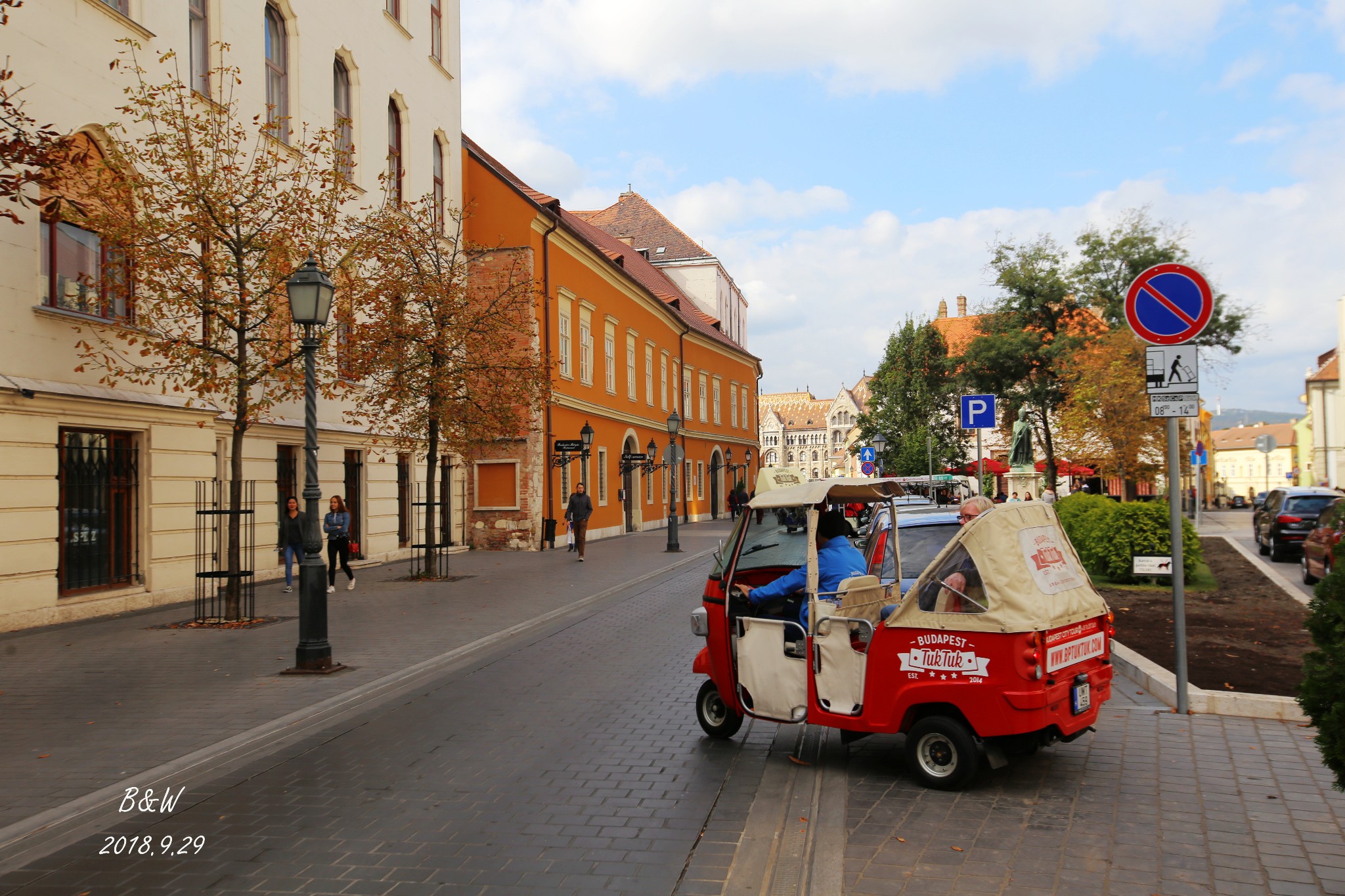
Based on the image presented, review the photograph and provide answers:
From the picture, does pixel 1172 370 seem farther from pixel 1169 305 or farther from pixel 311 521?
pixel 311 521

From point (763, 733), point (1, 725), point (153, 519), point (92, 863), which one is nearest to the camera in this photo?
point (92, 863)

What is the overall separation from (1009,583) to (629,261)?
47765 millimetres

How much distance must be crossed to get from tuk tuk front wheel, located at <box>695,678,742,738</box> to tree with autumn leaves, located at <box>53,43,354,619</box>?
29.6ft

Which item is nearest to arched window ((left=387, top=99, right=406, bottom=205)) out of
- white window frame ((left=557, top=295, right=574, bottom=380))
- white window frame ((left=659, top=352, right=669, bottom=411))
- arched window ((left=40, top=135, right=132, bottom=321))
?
white window frame ((left=557, top=295, right=574, bottom=380))

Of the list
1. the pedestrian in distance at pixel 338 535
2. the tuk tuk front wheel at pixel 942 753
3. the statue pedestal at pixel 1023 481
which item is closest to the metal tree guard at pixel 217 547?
the pedestrian in distance at pixel 338 535

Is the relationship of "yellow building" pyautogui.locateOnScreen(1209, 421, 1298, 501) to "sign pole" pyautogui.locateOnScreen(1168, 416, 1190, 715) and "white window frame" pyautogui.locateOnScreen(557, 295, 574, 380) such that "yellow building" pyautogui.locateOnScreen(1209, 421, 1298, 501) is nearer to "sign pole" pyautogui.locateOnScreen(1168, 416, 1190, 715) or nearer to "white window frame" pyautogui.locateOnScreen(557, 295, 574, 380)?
"white window frame" pyautogui.locateOnScreen(557, 295, 574, 380)

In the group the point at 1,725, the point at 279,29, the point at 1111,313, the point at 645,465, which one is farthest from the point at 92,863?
the point at 1111,313

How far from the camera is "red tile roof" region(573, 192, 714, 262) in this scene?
62406 millimetres

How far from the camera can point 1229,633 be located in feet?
35.0

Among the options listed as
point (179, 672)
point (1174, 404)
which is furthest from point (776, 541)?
point (179, 672)

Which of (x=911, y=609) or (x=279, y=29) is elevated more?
(x=279, y=29)

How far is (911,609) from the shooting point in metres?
5.78

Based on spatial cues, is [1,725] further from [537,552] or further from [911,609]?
[537,552]

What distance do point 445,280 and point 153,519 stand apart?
285 inches
